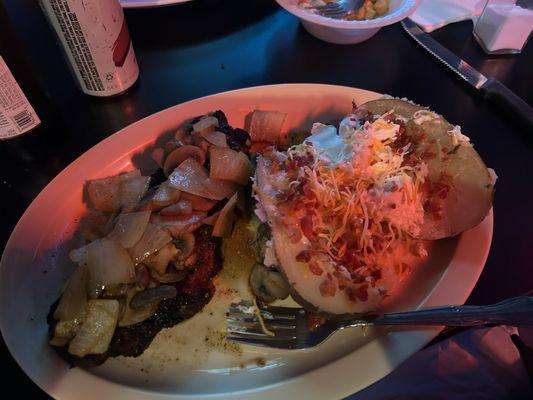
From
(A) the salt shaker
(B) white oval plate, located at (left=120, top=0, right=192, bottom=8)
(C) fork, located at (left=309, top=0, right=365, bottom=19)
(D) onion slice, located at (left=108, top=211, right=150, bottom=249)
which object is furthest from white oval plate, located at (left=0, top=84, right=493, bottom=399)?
(A) the salt shaker

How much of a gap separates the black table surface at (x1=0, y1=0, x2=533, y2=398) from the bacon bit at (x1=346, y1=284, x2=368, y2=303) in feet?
1.13

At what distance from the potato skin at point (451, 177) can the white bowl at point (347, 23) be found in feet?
2.05

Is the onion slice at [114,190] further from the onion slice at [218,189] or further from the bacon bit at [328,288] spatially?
the bacon bit at [328,288]

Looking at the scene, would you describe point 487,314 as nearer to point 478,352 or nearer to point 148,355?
point 478,352

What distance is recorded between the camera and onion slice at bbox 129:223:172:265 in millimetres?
1033

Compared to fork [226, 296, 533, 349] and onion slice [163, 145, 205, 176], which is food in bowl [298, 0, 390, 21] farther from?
fork [226, 296, 533, 349]

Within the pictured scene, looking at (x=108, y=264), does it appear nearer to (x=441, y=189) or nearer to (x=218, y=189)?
(x=218, y=189)

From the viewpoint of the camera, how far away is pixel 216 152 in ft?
3.92

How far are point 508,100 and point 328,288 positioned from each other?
1056mm

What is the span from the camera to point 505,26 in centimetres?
175

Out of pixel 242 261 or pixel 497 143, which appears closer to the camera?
pixel 242 261

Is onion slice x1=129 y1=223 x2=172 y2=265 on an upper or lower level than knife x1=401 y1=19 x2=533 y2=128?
upper

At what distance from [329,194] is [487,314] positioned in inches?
16.6

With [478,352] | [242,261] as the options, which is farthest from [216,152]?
[478,352]
